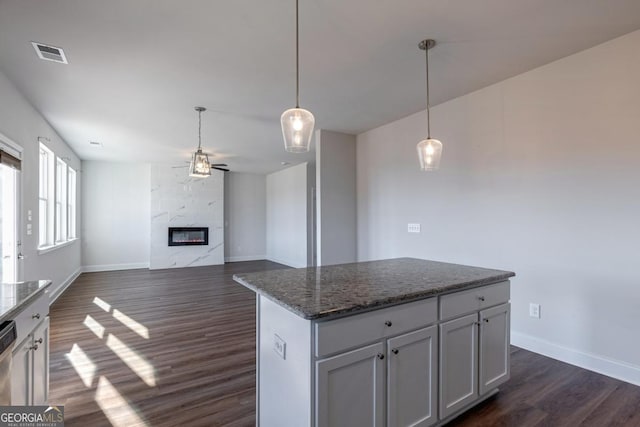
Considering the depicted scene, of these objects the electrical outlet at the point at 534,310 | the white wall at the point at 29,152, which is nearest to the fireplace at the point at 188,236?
the white wall at the point at 29,152

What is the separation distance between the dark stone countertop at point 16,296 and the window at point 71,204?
220 inches

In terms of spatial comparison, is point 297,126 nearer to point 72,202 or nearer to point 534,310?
point 534,310

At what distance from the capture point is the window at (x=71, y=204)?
20.5 feet

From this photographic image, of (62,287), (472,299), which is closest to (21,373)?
(472,299)

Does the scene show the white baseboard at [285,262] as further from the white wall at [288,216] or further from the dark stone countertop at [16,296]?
the dark stone countertop at [16,296]

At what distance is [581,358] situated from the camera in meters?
2.69

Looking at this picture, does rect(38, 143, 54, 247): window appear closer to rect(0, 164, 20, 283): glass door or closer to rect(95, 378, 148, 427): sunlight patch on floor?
rect(0, 164, 20, 283): glass door

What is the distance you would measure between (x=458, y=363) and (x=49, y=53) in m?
3.99

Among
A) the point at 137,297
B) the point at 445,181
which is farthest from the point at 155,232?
the point at 445,181

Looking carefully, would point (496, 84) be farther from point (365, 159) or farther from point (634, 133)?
point (365, 159)

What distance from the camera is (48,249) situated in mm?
4547

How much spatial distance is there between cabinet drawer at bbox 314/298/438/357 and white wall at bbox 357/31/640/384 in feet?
6.05

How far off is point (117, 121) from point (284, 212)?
4929 millimetres

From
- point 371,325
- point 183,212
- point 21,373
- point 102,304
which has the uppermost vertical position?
point 183,212
